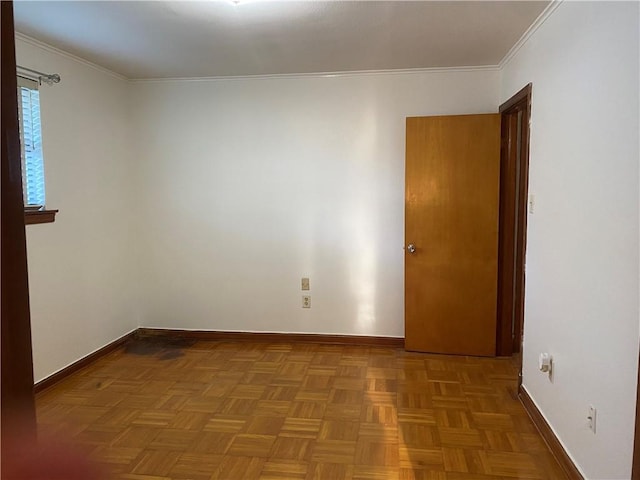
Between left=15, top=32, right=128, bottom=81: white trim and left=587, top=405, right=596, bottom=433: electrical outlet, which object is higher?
left=15, top=32, right=128, bottom=81: white trim

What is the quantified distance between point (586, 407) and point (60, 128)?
3398 millimetres

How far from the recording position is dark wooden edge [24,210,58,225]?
283cm

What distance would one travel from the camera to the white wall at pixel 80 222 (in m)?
3.00

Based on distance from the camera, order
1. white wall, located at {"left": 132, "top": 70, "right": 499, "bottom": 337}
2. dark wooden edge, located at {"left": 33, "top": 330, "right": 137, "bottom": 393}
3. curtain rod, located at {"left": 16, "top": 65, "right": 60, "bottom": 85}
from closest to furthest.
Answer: curtain rod, located at {"left": 16, "top": 65, "right": 60, "bottom": 85}
dark wooden edge, located at {"left": 33, "top": 330, "right": 137, "bottom": 393}
white wall, located at {"left": 132, "top": 70, "right": 499, "bottom": 337}

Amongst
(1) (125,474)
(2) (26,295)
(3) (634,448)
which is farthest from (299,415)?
(2) (26,295)

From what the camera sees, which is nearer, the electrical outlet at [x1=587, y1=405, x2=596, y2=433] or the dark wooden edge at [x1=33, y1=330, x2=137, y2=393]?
the electrical outlet at [x1=587, y1=405, x2=596, y2=433]

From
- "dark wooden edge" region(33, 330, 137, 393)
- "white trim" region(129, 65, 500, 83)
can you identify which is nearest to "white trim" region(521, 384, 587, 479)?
"white trim" region(129, 65, 500, 83)

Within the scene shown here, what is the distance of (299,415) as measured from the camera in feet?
8.73

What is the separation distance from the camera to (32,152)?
2.92 m

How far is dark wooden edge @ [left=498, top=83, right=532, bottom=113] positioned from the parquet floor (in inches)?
71.6

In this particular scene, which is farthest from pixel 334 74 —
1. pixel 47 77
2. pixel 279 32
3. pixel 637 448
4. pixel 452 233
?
pixel 637 448

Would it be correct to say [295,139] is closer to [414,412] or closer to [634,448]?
[414,412]

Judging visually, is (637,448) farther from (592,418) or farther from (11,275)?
(11,275)

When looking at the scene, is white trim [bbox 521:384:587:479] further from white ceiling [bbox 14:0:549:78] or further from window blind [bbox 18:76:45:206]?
window blind [bbox 18:76:45:206]
